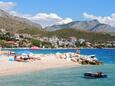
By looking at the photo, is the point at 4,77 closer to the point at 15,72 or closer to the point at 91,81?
the point at 15,72

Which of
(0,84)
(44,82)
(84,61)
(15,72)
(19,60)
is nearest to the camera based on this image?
(0,84)

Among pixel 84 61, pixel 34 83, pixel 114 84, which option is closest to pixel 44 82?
pixel 34 83

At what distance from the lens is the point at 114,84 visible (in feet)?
146

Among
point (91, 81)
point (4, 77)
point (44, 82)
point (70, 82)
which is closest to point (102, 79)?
point (91, 81)

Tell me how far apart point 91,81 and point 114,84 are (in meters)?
4.18

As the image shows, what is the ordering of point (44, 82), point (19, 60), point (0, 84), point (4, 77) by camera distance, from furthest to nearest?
point (19, 60) < point (4, 77) < point (44, 82) < point (0, 84)

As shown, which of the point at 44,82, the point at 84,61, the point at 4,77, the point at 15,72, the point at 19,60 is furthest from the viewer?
the point at 84,61

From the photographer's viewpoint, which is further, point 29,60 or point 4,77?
point 29,60

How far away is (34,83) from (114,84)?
10100mm

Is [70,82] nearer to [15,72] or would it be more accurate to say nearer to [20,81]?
[20,81]

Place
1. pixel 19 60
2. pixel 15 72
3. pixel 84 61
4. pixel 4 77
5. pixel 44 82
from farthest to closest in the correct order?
pixel 84 61 < pixel 19 60 < pixel 15 72 < pixel 4 77 < pixel 44 82

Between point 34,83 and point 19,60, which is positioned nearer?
point 34,83

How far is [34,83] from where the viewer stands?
44.4 m

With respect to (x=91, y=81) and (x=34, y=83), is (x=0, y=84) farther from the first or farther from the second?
(x=91, y=81)
